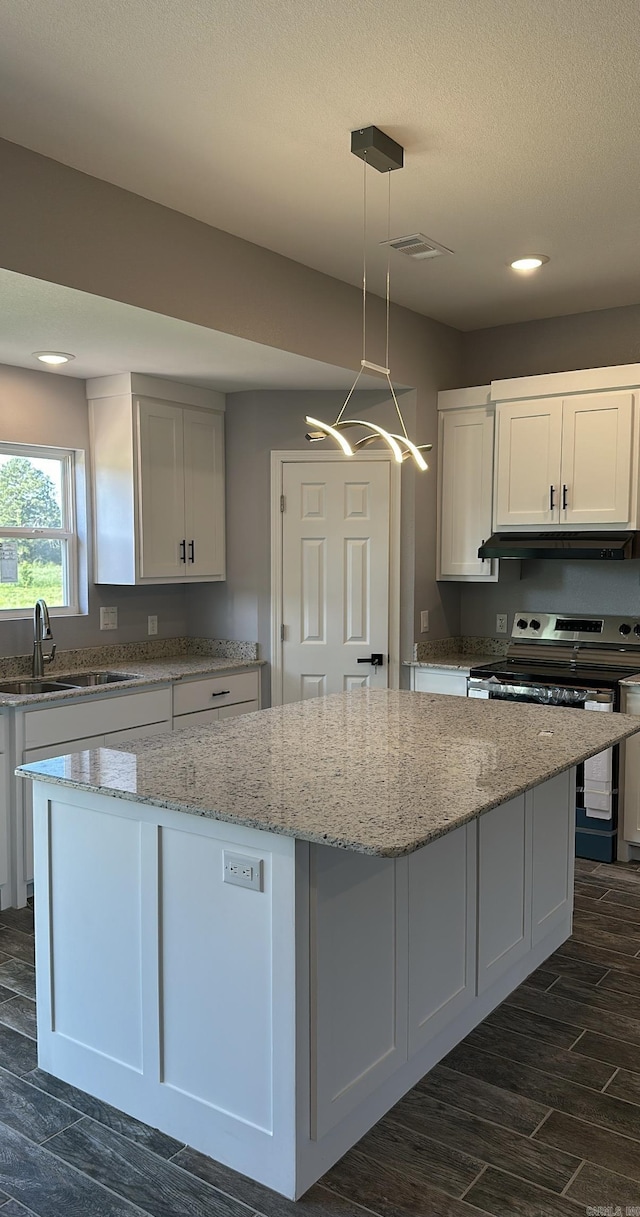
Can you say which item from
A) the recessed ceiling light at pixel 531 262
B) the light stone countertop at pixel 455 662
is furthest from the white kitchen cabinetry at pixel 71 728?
the recessed ceiling light at pixel 531 262

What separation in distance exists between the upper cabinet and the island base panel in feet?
7.54

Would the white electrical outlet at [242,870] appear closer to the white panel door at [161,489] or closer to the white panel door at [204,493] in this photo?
the white panel door at [161,489]

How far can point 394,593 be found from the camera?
486 centimetres

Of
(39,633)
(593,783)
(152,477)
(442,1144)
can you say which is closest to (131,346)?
(152,477)

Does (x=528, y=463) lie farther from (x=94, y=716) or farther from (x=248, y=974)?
(x=248, y=974)

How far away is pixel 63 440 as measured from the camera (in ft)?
14.9

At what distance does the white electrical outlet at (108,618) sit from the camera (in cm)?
477

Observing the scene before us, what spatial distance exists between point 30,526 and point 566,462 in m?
2.74

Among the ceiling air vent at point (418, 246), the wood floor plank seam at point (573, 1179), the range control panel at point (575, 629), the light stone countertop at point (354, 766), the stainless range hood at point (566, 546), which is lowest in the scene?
the wood floor plank seam at point (573, 1179)

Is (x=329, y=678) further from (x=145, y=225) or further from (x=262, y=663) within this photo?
→ (x=145, y=225)

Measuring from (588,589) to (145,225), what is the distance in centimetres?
296

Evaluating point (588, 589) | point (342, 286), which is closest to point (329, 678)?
point (588, 589)

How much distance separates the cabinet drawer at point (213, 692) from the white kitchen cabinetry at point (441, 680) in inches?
35.7

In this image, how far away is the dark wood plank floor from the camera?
79.0 inches
